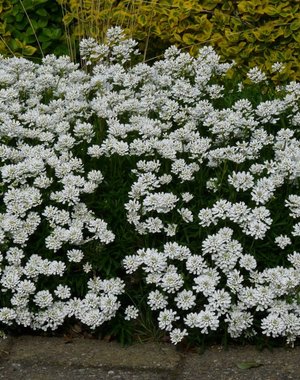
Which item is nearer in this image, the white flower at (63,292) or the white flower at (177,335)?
the white flower at (177,335)

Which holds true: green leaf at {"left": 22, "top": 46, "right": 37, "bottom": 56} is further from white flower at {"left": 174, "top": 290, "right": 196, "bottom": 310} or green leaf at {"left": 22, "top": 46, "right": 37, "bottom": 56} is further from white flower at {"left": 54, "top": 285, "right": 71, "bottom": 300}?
white flower at {"left": 174, "top": 290, "right": 196, "bottom": 310}

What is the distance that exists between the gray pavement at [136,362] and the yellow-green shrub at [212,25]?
2634 mm

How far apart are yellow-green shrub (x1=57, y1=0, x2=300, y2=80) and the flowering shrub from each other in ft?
Result: 4.31

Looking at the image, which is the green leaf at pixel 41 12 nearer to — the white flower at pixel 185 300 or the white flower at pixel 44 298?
the white flower at pixel 44 298

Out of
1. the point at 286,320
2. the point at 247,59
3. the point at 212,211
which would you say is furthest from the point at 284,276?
the point at 247,59

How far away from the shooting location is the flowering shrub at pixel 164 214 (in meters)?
3.97

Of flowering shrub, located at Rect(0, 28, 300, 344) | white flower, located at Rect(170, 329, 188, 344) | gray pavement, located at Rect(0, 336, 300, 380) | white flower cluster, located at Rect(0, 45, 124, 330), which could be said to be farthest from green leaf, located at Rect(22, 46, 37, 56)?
white flower, located at Rect(170, 329, 188, 344)

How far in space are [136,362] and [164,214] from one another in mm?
732

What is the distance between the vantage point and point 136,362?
389 cm

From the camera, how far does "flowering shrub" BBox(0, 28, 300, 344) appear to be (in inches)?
156

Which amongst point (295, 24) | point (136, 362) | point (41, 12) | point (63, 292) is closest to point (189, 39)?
point (295, 24)

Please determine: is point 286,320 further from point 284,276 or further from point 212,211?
point 212,211

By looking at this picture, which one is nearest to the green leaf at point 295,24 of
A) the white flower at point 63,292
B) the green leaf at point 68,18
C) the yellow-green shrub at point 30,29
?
the green leaf at point 68,18

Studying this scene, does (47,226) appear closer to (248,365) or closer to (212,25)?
(248,365)
